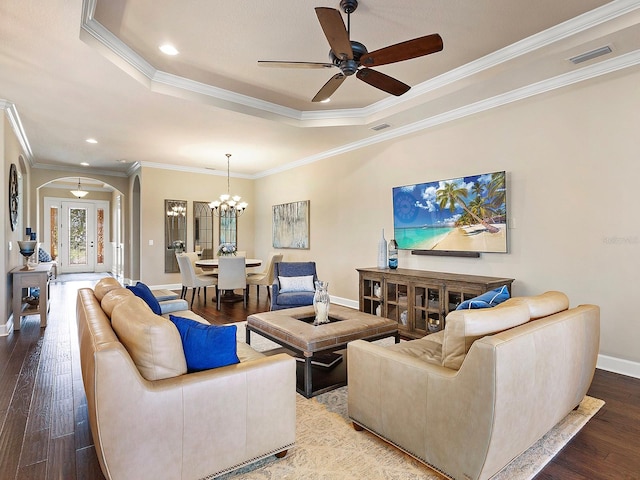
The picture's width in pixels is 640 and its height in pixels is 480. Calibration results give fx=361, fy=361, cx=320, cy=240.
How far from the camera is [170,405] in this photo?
1599mm

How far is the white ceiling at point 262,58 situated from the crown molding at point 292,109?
0.01m

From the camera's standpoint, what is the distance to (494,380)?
5.15ft

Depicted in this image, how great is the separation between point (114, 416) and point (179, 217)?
24.1 ft

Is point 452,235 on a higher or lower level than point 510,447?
higher

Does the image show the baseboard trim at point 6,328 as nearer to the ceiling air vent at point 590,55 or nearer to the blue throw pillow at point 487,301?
the blue throw pillow at point 487,301

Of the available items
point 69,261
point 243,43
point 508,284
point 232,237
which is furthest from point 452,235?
point 69,261

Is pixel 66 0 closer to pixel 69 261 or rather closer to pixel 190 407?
pixel 190 407

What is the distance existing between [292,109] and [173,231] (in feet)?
15.5

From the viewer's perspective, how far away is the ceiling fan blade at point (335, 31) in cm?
210

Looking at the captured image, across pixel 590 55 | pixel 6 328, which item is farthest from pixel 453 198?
pixel 6 328

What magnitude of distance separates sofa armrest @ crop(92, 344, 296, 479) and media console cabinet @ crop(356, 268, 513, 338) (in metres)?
2.48

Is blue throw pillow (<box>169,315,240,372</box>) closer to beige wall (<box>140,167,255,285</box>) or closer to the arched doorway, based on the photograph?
beige wall (<box>140,167,255,285</box>)

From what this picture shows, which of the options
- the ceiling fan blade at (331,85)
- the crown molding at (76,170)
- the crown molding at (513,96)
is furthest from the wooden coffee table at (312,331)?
the crown molding at (76,170)

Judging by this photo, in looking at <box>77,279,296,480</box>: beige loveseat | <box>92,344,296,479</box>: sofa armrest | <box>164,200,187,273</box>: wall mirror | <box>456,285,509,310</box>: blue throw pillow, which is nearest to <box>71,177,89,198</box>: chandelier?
<box>164,200,187,273</box>: wall mirror
